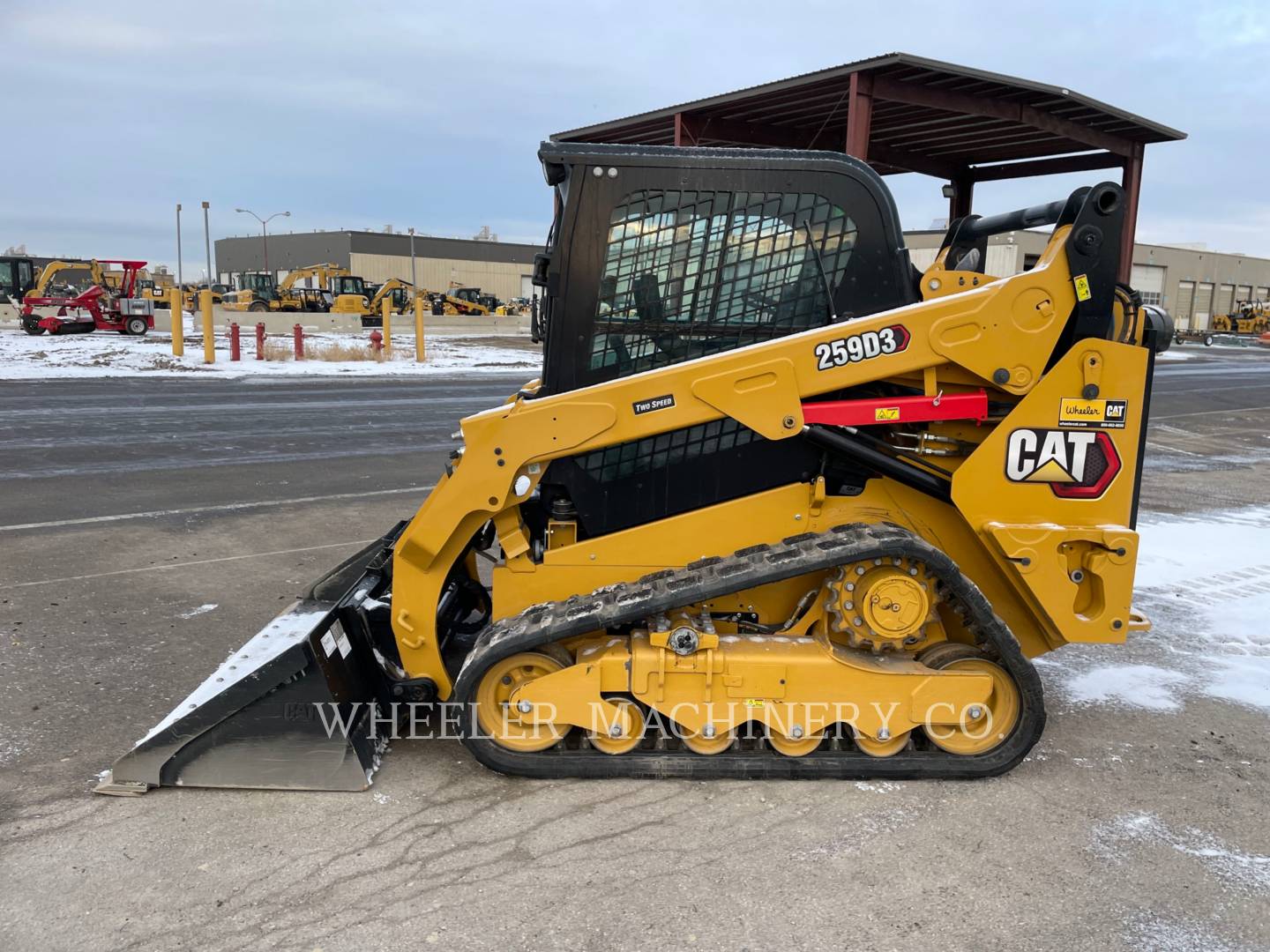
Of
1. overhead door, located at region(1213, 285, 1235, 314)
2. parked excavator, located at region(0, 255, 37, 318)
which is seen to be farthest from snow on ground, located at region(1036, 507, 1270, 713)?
overhead door, located at region(1213, 285, 1235, 314)

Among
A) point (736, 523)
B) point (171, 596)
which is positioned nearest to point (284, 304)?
point (171, 596)

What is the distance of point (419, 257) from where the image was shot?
8700cm

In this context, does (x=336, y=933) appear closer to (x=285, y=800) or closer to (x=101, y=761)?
(x=285, y=800)

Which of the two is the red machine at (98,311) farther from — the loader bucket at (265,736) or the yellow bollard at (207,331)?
the loader bucket at (265,736)

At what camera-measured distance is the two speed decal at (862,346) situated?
3.53m

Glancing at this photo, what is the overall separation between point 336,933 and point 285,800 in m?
0.87

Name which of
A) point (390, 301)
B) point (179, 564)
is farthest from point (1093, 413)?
point (390, 301)

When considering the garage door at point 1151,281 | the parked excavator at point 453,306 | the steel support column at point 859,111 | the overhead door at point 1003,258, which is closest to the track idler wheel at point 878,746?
the steel support column at point 859,111

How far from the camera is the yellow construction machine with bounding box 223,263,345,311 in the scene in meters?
46.9

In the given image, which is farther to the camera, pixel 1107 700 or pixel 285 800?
pixel 1107 700

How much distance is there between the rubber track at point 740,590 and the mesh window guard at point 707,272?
2.98ft

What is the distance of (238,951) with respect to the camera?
263 cm

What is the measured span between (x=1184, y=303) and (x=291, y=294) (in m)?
67.5

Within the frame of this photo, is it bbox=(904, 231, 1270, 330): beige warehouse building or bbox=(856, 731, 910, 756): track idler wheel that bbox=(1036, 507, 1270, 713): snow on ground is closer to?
bbox=(856, 731, 910, 756): track idler wheel
